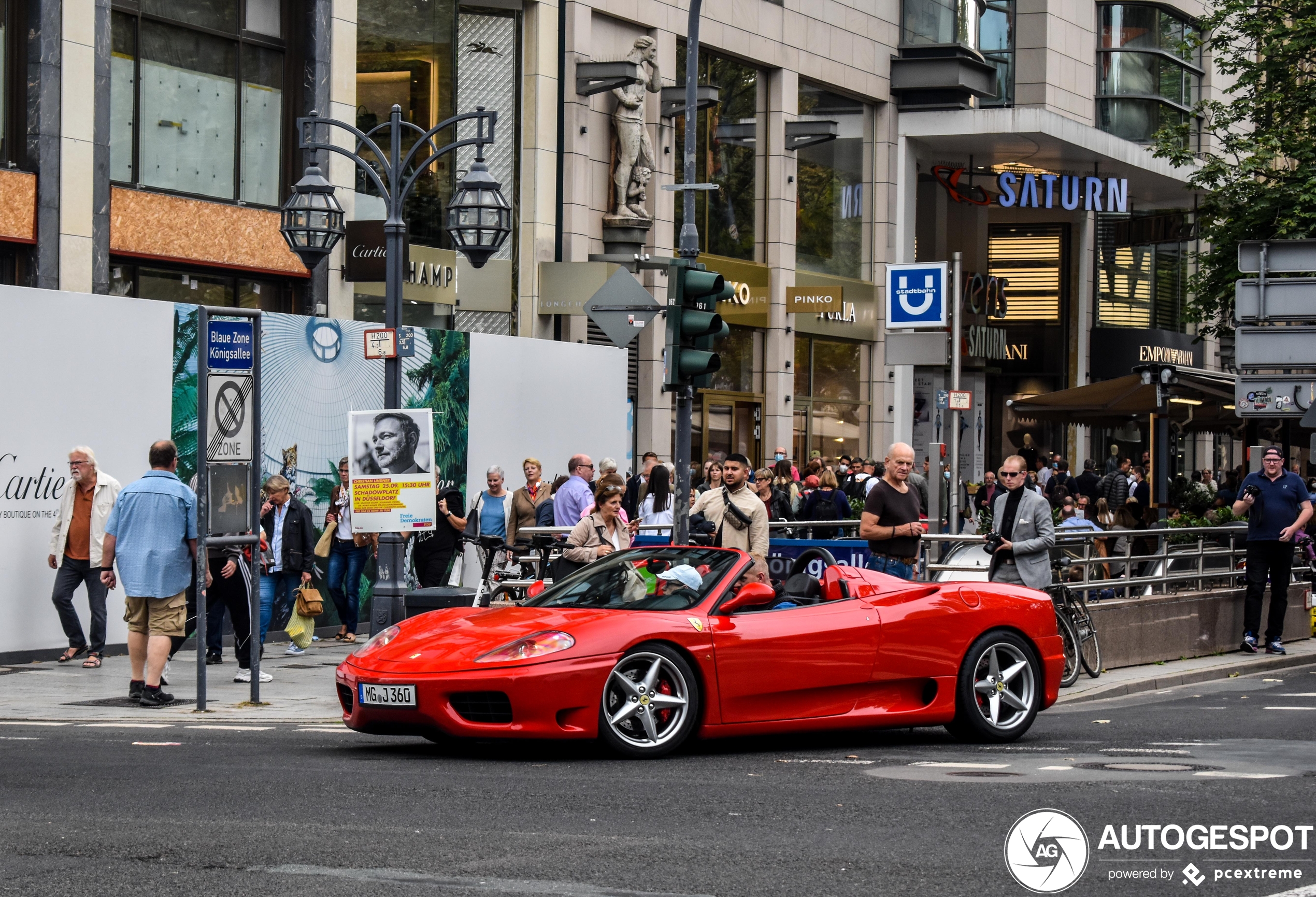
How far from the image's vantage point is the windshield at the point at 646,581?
417 inches

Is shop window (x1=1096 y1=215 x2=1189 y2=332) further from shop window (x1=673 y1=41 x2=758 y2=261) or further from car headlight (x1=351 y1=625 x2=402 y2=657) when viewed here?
car headlight (x1=351 y1=625 x2=402 y2=657)

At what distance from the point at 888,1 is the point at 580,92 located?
36.9ft

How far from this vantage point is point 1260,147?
33469mm

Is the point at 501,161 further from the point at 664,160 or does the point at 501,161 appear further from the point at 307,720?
the point at 307,720

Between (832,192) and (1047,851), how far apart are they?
32.0 m

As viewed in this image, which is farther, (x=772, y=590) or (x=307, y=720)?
(x=307, y=720)

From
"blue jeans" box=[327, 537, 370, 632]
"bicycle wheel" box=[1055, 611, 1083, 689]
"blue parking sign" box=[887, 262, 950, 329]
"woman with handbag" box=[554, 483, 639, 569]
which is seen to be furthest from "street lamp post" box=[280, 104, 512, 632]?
"bicycle wheel" box=[1055, 611, 1083, 689]

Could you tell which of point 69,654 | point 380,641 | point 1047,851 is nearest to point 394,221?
point 69,654

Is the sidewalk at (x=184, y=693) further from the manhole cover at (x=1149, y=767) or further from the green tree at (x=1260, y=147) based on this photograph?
the green tree at (x=1260, y=147)

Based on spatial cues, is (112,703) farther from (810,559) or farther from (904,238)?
(904,238)

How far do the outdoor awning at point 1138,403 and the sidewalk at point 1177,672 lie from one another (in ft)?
17.1

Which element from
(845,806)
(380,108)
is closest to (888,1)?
(380,108)

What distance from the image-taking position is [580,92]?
30.5m
